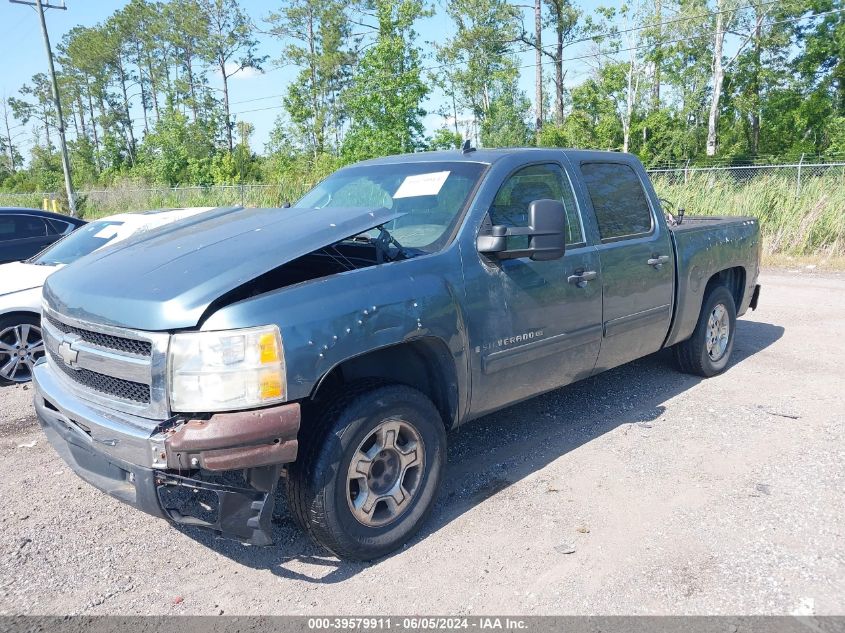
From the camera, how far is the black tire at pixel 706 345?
18.3ft

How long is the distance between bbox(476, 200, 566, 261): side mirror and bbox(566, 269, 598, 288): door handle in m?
0.51

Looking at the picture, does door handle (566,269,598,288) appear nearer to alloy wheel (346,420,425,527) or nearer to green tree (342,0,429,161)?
alloy wheel (346,420,425,527)

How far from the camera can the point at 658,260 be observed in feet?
15.8

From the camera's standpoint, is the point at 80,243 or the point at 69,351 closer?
the point at 69,351

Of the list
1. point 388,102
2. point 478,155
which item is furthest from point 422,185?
point 388,102

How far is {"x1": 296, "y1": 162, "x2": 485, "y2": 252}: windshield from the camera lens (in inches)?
145

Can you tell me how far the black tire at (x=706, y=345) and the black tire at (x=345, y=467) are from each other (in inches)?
129

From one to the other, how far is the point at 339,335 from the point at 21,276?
17.3 ft

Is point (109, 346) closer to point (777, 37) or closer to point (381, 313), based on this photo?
point (381, 313)

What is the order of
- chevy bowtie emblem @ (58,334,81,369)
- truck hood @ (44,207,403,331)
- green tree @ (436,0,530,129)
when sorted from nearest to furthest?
truck hood @ (44,207,403,331), chevy bowtie emblem @ (58,334,81,369), green tree @ (436,0,530,129)

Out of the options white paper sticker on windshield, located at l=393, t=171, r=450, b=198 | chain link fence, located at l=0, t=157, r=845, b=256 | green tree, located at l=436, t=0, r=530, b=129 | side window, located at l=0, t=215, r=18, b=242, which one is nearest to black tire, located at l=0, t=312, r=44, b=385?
side window, located at l=0, t=215, r=18, b=242

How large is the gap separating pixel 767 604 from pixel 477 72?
52007mm

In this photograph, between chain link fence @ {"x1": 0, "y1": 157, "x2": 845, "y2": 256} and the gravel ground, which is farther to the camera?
chain link fence @ {"x1": 0, "y1": 157, "x2": 845, "y2": 256}

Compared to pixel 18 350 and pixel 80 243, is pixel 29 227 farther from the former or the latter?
pixel 18 350
